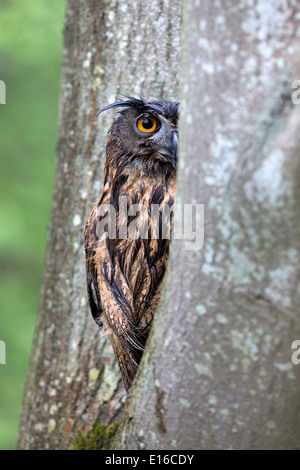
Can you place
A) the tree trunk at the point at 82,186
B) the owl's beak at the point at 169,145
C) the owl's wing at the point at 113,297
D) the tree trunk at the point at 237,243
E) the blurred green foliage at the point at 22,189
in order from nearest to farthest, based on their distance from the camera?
the tree trunk at the point at 237,243, the owl's beak at the point at 169,145, the owl's wing at the point at 113,297, the tree trunk at the point at 82,186, the blurred green foliage at the point at 22,189

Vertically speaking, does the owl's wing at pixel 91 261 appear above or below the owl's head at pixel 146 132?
below

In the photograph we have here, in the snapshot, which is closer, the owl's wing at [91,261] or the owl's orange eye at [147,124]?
the owl's orange eye at [147,124]

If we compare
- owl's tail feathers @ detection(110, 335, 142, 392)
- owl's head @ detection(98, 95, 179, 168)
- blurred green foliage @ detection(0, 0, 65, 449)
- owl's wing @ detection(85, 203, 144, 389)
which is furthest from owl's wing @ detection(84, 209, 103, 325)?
blurred green foliage @ detection(0, 0, 65, 449)

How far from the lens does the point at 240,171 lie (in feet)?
4.51

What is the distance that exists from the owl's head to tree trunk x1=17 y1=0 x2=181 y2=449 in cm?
64

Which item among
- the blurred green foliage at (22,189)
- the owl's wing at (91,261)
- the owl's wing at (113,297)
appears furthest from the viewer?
the blurred green foliage at (22,189)

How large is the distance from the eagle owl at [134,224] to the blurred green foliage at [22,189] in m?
3.95

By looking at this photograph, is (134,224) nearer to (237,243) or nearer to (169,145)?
(169,145)

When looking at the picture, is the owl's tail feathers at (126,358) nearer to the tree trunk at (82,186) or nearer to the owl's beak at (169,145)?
the tree trunk at (82,186)

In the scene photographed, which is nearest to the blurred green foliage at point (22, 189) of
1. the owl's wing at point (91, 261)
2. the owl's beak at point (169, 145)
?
the owl's wing at point (91, 261)

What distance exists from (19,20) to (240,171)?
17.6 feet

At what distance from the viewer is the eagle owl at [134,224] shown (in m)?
2.79

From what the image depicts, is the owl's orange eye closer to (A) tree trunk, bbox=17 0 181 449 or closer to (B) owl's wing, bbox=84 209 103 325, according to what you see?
(B) owl's wing, bbox=84 209 103 325

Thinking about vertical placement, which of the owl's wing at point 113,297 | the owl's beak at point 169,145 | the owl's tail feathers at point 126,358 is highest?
the owl's beak at point 169,145
